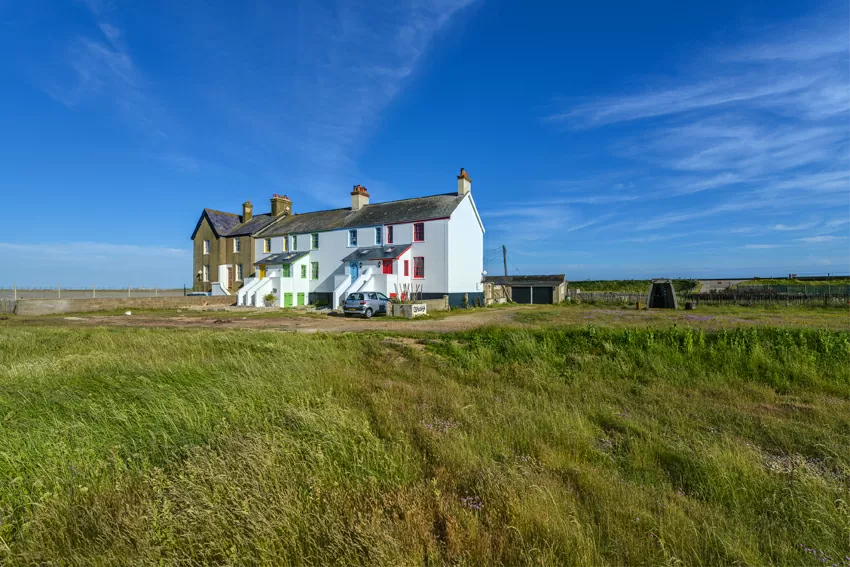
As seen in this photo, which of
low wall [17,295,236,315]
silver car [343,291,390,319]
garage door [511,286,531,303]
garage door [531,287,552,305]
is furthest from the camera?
garage door [511,286,531,303]

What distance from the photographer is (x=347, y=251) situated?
34281 mm

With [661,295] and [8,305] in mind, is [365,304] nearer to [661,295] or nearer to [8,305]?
[8,305]

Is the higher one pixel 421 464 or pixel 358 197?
pixel 358 197

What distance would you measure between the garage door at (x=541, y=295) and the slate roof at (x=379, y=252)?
60.1 ft

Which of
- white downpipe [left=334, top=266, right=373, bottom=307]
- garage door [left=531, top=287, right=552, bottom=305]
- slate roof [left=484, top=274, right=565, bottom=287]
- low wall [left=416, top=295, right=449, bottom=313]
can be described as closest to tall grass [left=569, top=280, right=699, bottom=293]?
slate roof [left=484, top=274, right=565, bottom=287]

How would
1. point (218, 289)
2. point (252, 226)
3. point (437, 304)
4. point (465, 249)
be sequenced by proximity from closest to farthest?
point (437, 304), point (465, 249), point (218, 289), point (252, 226)

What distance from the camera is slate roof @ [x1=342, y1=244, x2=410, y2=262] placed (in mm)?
30438

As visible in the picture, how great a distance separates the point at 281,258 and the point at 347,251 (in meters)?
6.96

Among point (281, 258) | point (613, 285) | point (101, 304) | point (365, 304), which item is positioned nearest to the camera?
point (365, 304)

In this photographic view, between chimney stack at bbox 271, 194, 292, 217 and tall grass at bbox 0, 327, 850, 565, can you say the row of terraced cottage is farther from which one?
tall grass at bbox 0, 327, 850, 565

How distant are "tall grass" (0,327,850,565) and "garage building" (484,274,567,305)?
31621mm

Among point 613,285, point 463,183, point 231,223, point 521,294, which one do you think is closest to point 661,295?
point 521,294

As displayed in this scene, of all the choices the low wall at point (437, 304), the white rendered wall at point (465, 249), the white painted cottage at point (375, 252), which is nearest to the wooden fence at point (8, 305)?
the white painted cottage at point (375, 252)

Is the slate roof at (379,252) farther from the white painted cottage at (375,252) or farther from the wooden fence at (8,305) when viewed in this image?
the wooden fence at (8,305)
